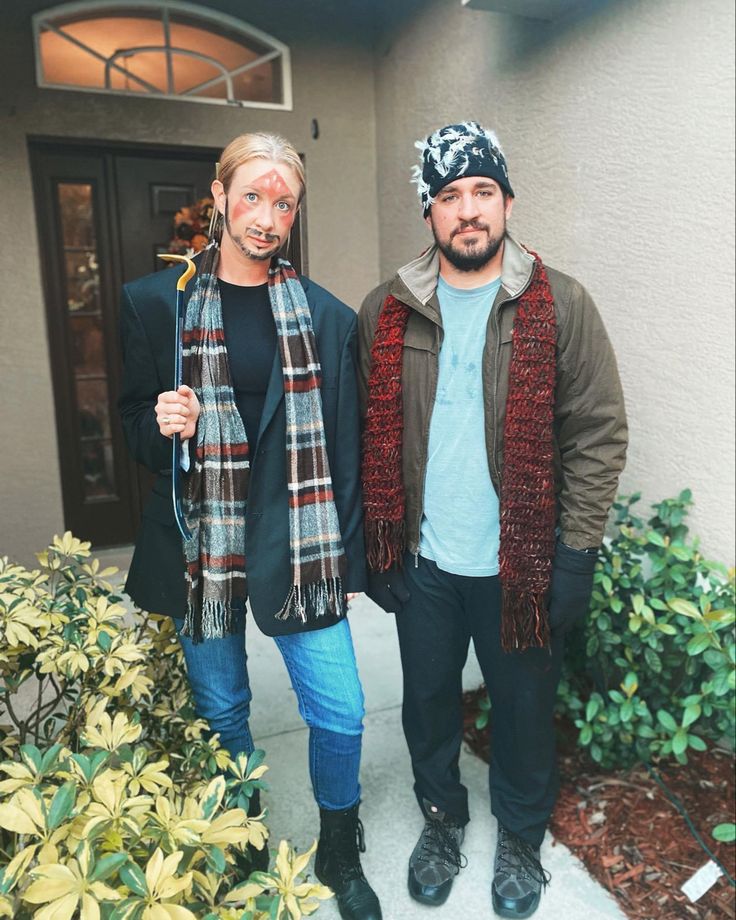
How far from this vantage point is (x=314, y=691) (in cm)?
196

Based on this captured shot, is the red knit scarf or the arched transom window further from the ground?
the arched transom window

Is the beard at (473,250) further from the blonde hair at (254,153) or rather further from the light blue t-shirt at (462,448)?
the blonde hair at (254,153)

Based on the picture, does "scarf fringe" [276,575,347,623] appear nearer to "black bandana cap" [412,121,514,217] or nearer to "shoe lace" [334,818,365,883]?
"shoe lace" [334,818,365,883]

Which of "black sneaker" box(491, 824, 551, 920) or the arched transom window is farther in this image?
the arched transom window

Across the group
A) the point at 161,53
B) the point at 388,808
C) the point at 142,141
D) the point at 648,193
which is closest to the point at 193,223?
the point at 142,141

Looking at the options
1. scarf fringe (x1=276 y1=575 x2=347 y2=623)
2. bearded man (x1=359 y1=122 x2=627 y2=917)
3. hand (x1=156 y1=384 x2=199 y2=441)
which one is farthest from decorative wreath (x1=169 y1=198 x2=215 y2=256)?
scarf fringe (x1=276 y1=575 x2=347 y2=623)

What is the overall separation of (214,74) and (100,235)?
1.14m

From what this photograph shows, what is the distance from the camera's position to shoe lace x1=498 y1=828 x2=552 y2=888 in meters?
2.10

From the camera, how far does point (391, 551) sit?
2014mm

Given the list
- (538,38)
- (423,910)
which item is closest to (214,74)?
(538,38)

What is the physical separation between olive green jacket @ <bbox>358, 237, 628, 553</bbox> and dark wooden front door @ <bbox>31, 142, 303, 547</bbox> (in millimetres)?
3017

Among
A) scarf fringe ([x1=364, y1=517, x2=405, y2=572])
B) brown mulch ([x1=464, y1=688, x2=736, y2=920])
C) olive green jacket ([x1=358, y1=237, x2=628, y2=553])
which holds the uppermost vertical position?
olive green jacket ([x1=358, y1=237, x2=628, y2=553])

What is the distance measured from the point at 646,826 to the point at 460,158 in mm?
2010

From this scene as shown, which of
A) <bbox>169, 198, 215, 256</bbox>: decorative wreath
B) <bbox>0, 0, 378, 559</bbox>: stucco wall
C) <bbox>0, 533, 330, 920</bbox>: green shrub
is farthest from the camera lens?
<bbox>169, 198, 215, 256</bbox>: decorative wreath
